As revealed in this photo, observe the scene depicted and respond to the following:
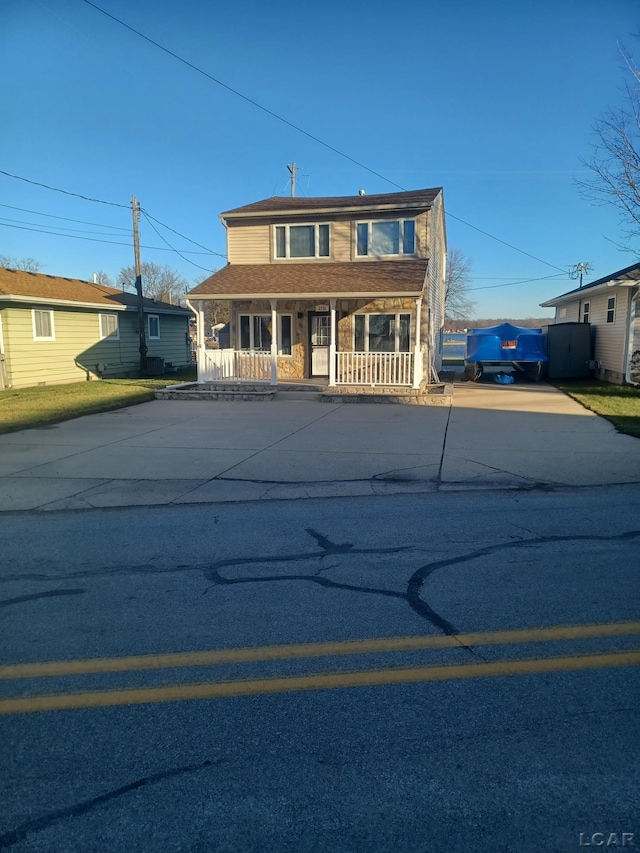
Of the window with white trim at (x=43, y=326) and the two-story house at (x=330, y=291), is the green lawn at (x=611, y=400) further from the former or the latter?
the window with white trim at (x=43, y=326)

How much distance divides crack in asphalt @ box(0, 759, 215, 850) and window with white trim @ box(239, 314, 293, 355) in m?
18.3

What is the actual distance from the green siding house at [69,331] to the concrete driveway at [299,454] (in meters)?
7.22

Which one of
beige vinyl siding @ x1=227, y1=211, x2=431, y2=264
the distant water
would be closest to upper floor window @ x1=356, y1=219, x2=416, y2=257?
beige vinyl siding @ x1=227, y1=211, x2=431, y2=264

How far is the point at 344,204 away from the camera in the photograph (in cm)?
2009

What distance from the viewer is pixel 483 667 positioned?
346cm

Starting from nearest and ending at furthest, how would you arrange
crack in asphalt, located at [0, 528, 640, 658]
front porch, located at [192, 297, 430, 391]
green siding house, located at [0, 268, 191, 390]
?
crack in asphalt, located at [0, 528, 640, 658], front porch, located at [192, 297, 430, 391], green siding house, located at [0, 268, 191, 390]

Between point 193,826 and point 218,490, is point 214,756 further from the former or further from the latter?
point 218,490

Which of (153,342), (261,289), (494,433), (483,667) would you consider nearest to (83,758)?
(483,667)

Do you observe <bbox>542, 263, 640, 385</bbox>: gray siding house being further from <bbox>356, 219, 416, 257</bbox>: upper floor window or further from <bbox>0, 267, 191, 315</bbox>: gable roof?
<bbox>0, 267, 191, 315</bbox>: gable roof

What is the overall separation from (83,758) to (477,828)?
172 cm

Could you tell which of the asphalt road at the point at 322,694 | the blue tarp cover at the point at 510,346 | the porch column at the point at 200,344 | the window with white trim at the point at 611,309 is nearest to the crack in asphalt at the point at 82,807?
the asphalt road at the point at 322,694

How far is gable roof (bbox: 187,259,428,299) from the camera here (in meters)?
17.3

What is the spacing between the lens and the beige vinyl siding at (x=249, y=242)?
20.9 m

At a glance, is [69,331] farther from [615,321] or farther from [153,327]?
[615,321]
